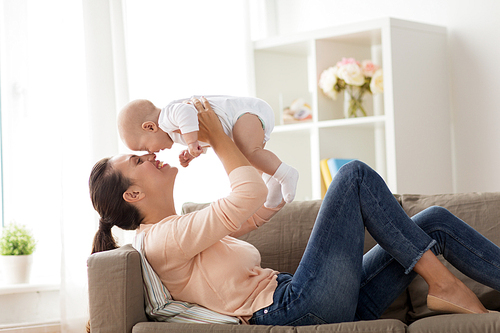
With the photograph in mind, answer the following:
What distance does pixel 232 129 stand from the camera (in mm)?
1588

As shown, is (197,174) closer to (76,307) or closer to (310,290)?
(76,307)

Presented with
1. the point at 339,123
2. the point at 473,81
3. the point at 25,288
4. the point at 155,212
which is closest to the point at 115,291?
the point at 155,212

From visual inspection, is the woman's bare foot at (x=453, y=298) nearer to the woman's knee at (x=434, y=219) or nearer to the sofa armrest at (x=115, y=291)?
the woman's knee at (x=434, y=219)

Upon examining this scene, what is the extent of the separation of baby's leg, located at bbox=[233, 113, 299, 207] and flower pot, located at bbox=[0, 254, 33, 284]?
5.06ft

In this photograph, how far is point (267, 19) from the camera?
361cm

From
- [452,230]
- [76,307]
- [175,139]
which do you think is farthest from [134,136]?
[76,307]

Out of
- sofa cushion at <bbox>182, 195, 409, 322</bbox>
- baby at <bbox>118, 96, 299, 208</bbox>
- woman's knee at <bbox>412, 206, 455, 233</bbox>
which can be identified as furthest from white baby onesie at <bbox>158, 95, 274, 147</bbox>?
woman's knee at <bbox>412, 206, 455, 233</bbox>

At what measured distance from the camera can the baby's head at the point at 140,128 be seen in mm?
1606

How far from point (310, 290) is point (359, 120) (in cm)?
161

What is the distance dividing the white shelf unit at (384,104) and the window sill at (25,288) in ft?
4.96

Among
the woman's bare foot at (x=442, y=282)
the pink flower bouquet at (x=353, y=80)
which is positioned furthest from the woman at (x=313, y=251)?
the pink flower bouquet at (x=353, y=80)

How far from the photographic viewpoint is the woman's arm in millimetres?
1460

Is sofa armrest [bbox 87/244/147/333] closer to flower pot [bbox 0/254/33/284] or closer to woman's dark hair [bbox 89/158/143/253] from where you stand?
woman's dark hair [bbox 89/158/143/253]

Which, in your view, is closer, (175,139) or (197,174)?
(175,139)
